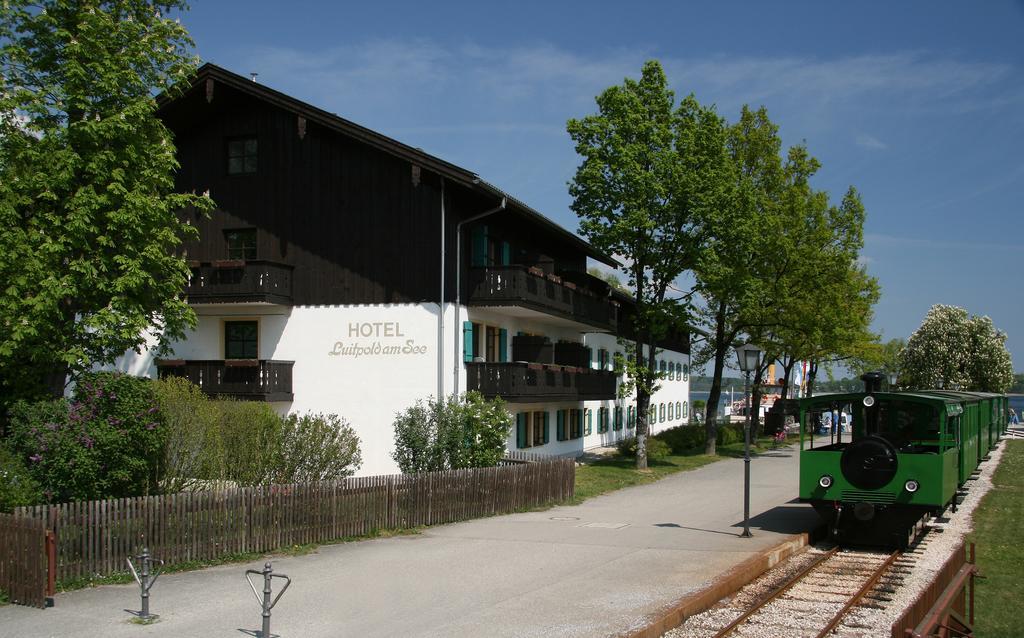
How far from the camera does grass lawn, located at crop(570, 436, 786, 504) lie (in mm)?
26578

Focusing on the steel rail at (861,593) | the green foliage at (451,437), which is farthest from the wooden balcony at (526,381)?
the steel rail at (861,593)

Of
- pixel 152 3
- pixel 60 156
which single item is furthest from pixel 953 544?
pixel 152 3

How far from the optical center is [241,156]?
30.1 metres

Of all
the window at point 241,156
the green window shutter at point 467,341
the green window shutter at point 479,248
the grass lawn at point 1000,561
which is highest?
the window at point 241,156

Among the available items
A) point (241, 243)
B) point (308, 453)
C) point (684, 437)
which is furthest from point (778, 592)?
point (684, 437)

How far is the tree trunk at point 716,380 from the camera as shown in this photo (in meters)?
40.8

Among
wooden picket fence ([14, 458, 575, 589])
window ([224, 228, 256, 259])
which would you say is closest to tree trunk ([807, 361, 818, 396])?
window ([224, 228, 256, 259])

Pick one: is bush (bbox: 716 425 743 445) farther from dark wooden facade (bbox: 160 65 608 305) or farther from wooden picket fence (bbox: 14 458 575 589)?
wooden picket fence (bbox: 14 458 575 589)

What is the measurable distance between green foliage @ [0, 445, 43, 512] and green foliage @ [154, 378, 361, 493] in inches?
149

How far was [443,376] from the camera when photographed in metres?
27.5

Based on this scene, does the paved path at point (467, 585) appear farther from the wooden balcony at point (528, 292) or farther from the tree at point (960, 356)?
the tree at point (960, 356)

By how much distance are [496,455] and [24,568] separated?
1242 centimetres

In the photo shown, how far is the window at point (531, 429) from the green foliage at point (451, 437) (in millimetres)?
8520

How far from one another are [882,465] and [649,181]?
16276 millimetres
